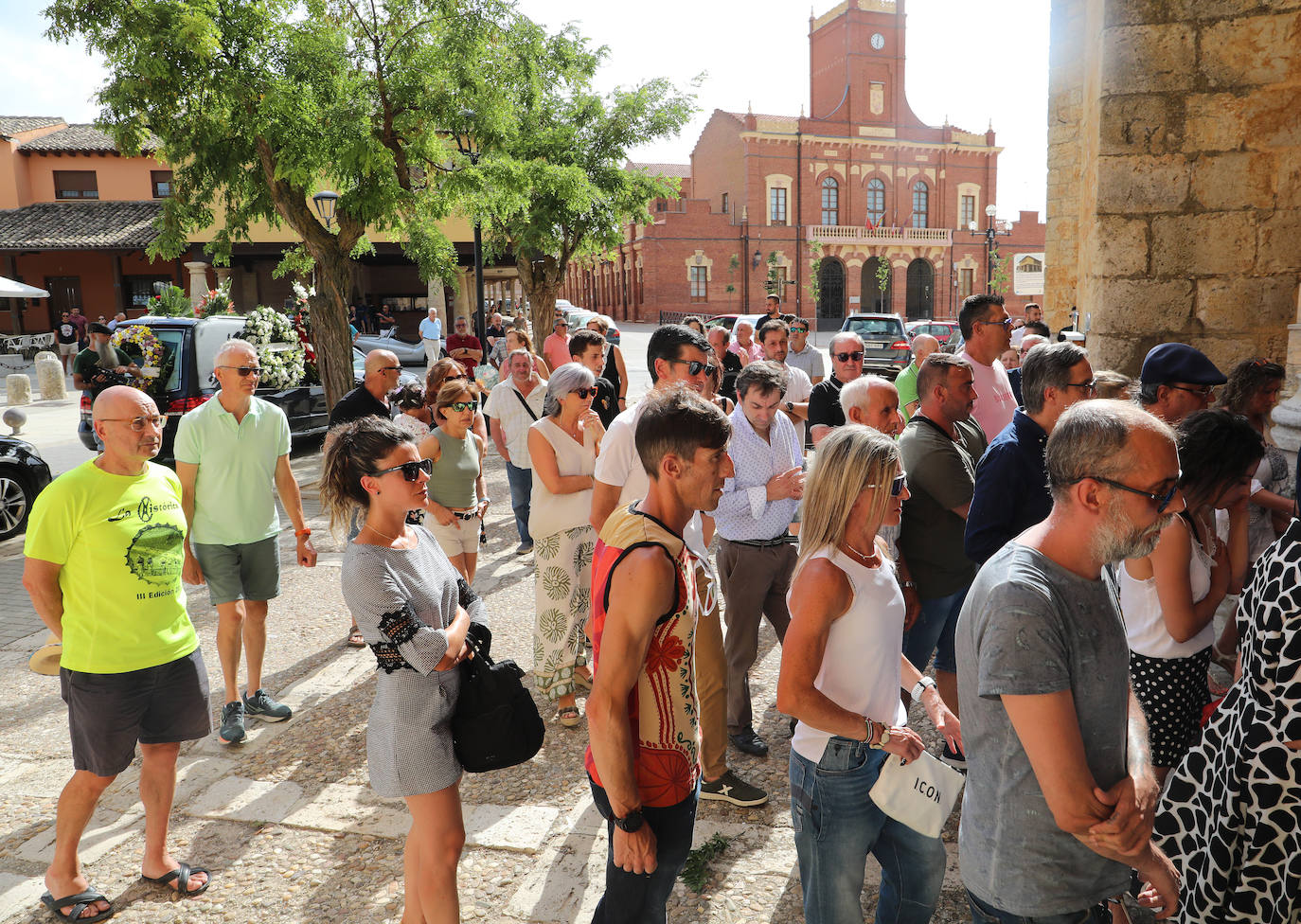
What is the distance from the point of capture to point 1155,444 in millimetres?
1790

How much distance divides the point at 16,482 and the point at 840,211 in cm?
4867

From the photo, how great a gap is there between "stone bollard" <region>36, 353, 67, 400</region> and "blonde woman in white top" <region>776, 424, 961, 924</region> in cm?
2320

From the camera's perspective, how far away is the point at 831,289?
5116 centimetres

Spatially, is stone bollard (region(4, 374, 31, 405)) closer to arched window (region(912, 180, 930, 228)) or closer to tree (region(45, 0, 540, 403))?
tree (region(45, 0, 540, 403))

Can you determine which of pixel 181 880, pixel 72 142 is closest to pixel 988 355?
pixel 181 880

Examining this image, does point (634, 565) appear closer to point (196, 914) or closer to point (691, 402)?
point (691, 402)

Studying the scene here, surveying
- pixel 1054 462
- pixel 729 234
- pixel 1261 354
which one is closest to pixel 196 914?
pixel 1054 462

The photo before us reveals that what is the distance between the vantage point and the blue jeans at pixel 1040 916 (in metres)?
1.90

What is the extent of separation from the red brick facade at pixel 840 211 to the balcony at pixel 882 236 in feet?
0.25

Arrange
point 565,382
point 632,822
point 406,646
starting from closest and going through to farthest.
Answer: point 632,822
point 406,646
point 565,382

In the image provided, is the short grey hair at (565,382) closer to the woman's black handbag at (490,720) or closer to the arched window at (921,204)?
the woman's black handbag at (490,720)

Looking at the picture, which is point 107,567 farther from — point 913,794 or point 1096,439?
point 1096,439

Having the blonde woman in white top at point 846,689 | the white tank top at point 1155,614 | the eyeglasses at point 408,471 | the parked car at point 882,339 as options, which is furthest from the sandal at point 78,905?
the parked car at point 882,339

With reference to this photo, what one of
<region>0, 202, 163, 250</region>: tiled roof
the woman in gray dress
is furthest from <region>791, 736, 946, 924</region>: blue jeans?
<region>0, 202, 163, 250</region>: tiled roof
